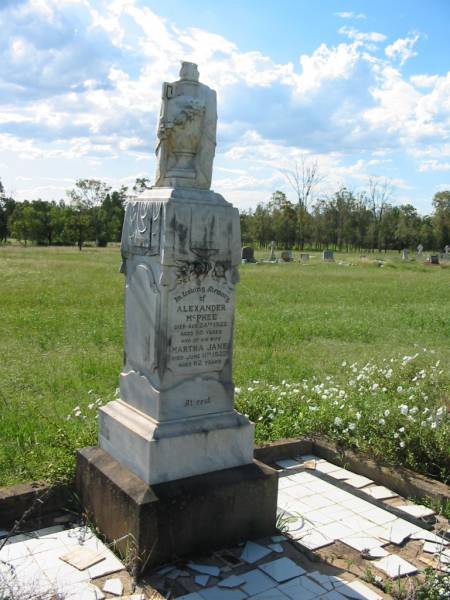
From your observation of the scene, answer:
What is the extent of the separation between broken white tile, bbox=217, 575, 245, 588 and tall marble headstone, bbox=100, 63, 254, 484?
741 millimetres

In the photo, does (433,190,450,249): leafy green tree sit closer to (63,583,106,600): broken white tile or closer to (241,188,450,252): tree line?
(241,188,450,252): tree line

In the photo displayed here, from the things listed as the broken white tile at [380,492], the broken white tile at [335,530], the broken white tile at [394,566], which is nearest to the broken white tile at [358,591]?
the broken white tile at [394,566]

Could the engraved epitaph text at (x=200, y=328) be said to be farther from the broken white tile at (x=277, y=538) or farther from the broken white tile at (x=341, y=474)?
the broken white tile at (x=341, y=474)

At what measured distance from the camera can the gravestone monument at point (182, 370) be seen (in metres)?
3.94

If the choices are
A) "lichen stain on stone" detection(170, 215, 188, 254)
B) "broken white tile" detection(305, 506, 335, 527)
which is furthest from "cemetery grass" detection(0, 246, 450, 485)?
"lichen stain on stone" detection(170, 215, 188, 254)

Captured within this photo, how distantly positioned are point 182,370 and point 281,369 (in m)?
4.87

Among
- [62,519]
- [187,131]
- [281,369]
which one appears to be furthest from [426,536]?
[281,369]

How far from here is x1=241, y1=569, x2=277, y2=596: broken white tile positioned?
11.6 feet

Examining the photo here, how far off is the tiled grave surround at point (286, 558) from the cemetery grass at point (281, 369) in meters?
0.69

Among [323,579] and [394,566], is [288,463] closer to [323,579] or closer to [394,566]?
[394,566]

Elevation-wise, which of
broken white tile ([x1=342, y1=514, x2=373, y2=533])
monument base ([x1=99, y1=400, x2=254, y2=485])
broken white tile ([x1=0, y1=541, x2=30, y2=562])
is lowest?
broken white tile ([x1=0, y1=541, x2=30, y2=562])

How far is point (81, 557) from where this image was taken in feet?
12.7

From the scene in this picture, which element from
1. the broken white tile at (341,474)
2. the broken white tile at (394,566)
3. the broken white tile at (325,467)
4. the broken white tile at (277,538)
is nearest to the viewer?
the broken white tile at (394,566)

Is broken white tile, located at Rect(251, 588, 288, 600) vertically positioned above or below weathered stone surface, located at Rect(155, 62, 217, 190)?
below
